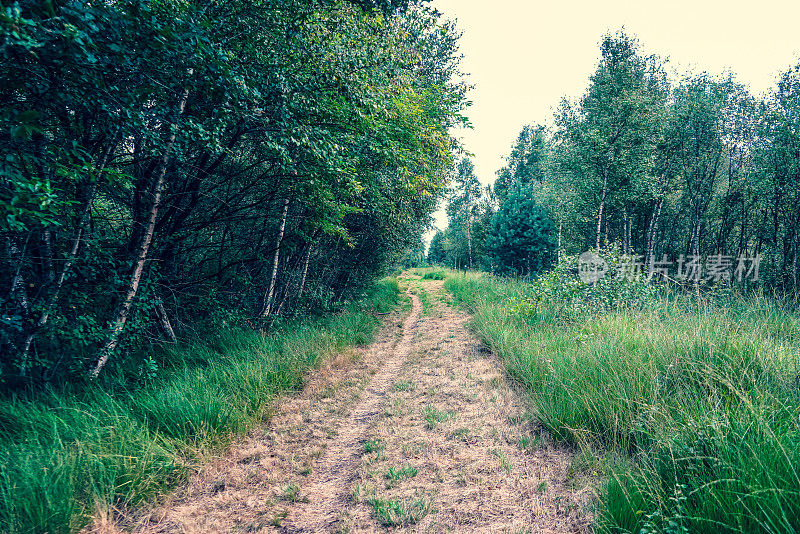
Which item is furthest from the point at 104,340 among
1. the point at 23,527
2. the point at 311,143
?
the point at 311,143

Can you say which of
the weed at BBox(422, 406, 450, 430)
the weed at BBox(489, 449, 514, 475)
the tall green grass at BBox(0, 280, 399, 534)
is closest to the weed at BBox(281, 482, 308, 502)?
the tall green grass at BBox(0, 280, 399, 534)

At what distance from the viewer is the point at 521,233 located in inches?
961

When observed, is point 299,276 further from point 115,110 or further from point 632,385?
point 632,385

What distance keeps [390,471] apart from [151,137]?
4.80 meters

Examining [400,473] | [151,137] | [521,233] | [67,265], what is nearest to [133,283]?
[67,265]

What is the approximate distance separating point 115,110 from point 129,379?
3.85 metres

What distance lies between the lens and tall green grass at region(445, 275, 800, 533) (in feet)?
6.52

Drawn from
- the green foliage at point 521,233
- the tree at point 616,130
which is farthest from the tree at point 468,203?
the tree at point 616,130

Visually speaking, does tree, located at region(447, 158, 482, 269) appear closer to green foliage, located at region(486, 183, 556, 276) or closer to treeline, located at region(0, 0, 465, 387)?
green foliage, located at region(486, 183, 556, 276)

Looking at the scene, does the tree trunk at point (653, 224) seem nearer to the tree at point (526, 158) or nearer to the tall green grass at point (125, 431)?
the tree at point (526, 158)

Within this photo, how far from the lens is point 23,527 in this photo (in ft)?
7.37

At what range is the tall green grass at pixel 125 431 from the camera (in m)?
2.44

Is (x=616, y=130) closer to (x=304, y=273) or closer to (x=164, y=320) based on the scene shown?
(x=304, y=273)

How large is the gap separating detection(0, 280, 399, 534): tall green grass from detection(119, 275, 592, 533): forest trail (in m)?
0.30
